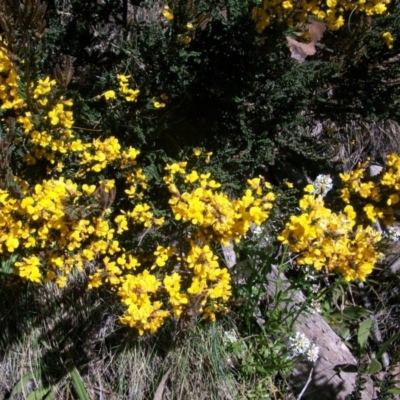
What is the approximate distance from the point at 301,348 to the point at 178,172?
2.75 ft

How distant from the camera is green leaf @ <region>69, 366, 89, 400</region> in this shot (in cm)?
192

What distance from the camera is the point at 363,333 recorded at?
224 centimetres

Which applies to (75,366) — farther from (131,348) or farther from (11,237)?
(11,237)

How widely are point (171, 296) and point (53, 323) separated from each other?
834 mm

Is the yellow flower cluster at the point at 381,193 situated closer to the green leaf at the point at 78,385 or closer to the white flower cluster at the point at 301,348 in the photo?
the white flower cluster at the point at 301,348

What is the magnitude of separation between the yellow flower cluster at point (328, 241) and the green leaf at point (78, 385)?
1.05 metres

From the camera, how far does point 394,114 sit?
90.4 inches

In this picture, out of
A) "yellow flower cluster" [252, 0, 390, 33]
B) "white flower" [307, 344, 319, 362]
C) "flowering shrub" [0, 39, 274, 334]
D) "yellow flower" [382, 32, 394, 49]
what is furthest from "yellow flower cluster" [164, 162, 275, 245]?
"yellow flower" [382, 32, 394, 49]

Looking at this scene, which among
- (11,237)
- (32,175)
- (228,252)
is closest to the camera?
(11,237)

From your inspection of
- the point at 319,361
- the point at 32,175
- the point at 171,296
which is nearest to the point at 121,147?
the point at 32,175

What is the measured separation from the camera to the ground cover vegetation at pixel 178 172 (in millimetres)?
1713

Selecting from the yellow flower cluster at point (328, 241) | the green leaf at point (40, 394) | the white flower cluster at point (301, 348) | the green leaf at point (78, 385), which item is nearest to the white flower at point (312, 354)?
the white flower cluster at point (301, 348)

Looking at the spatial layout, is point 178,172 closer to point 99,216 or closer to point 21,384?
point 99,216

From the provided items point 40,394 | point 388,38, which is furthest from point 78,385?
point 388,38
